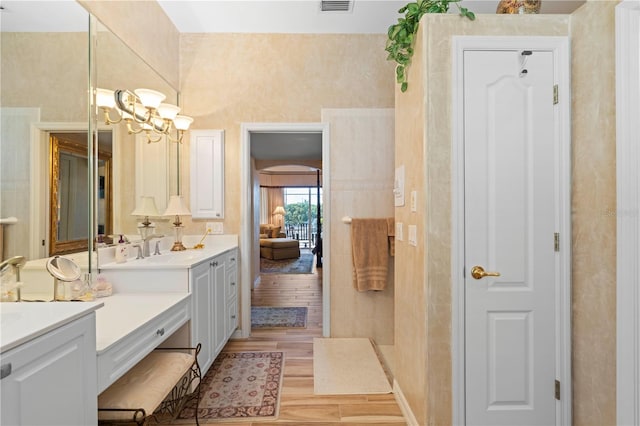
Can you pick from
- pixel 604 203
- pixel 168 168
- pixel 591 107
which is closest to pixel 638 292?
pixel 604 203

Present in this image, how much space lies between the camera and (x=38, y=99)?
1.42 meters

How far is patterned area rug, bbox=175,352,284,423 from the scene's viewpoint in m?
1.98

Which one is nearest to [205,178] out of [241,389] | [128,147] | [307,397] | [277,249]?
[128,147]

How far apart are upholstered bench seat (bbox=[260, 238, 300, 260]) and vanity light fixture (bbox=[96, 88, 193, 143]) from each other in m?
5.47

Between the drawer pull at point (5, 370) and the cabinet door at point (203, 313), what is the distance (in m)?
1.21

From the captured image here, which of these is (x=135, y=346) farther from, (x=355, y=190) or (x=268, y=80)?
(x=268, y=80)

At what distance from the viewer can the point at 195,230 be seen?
3.14 m

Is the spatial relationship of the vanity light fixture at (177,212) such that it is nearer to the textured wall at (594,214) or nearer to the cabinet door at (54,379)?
the cabinet door at (54,379)

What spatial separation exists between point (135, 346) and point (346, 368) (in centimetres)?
169

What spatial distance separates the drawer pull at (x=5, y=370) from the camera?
785mm

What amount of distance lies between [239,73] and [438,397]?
10.2 ft

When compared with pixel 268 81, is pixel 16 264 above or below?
below

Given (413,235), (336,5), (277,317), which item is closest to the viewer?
(413,235)

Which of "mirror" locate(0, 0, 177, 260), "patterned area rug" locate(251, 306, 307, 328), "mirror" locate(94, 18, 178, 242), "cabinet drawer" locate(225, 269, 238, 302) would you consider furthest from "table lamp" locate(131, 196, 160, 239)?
"patterned area rug" locate(251, 306, 307, 328)
